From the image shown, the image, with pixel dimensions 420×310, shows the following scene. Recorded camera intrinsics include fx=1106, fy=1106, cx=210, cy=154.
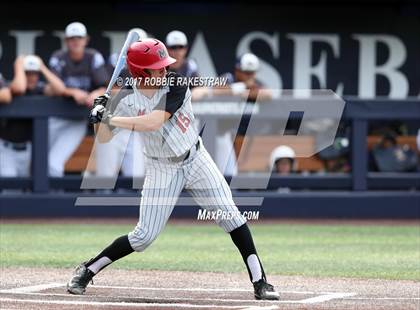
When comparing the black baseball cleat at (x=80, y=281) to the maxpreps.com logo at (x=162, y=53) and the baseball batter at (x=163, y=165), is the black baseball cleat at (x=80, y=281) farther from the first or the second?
the maxpreps.com logo at (x=162, y=53)

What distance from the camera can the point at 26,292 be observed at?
6840 mm

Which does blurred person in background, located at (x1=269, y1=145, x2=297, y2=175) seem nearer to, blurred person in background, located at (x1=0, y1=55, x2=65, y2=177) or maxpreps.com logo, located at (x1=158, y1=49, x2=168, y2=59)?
blurred person in background, located at (x1=0, y1=55, x2=65, y2=177)

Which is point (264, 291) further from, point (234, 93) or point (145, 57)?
point (234, 93)

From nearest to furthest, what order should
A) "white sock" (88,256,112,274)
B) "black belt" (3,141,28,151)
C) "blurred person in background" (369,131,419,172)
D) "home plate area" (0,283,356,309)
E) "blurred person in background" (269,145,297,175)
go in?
"home plate area" (0,283,356,309)
"white sock" (88,256,112,274)
"black belt" (3,141,28,151)
"blurred person in background" (269,145,297,175)
"blurred person in background" (369,131,419,172)

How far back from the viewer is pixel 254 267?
6746mm

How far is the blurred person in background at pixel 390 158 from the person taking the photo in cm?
1276

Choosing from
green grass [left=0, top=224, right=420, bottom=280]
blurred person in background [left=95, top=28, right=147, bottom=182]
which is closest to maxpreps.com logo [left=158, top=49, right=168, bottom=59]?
green grass [left=0, top=224, right=420, bottom=280]

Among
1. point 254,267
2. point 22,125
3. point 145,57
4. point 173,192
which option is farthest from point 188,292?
point 22,125

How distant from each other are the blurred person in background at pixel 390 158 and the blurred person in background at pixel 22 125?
12.2 feet

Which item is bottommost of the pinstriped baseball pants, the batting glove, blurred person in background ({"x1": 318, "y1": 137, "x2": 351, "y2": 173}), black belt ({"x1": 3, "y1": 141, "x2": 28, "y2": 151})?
blurred person in background ({"x1": 318, "y1": 137, "x2": 351, "y2": 173})

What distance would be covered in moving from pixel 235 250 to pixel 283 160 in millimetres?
3014

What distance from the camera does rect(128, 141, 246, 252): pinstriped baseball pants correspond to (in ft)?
21.9

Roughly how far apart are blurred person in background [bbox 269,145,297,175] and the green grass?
1054 mm

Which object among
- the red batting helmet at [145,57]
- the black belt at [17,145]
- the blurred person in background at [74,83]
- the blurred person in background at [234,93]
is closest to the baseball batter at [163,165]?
the red batting helmet at [145,57]
